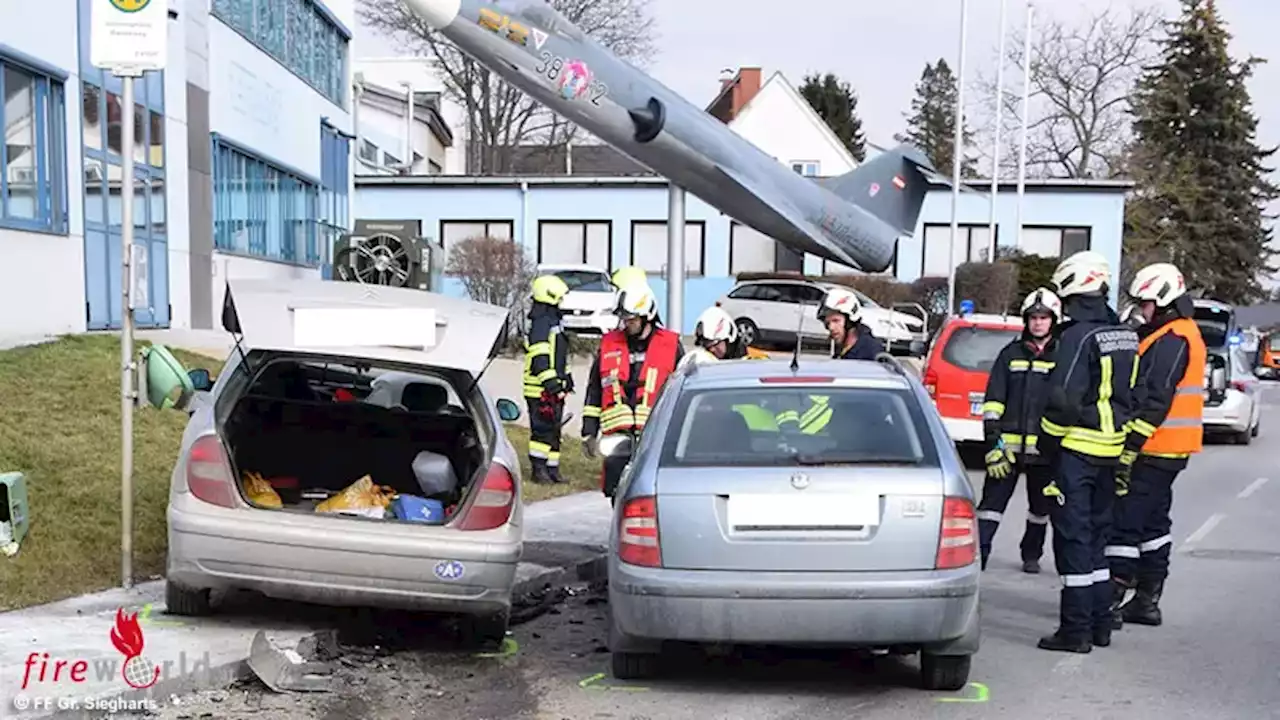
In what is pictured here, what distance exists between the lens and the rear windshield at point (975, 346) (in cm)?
1381

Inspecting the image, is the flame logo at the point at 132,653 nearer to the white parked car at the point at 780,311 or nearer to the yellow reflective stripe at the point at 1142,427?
the yellow reflective stripe at the point at 1142,427

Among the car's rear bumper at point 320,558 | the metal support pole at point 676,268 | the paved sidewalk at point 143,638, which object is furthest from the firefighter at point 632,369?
the metal support pole at point 676,268

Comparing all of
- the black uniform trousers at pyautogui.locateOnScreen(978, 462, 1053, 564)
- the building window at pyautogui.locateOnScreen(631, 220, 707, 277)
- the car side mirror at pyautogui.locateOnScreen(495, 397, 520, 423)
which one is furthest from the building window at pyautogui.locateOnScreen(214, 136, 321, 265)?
the black uniform trousers at pyautogui.locateOnScreen(978, 462, 1053, 564)

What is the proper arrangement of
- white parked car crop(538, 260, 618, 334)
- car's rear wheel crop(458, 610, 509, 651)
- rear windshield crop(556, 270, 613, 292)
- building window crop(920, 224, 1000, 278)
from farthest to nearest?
building window crop(920, 224, 1000, 278) < rear windshield crop(556, 270, 613, 292) < white parked car crop(538, 260, 618, 334) < car's rear wheel crop(458, 610, 509, 651)

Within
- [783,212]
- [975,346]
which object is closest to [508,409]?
[975,346]

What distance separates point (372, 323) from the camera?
6102mm

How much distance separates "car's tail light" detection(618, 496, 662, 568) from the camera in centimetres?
544

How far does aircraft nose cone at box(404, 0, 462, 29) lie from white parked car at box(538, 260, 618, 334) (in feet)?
27.5

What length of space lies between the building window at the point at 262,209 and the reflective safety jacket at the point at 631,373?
13.8 meters

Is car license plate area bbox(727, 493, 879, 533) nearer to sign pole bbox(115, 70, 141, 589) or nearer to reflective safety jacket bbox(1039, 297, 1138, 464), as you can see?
reflective safety jacket bbox(1039, 297, 1138, 464)

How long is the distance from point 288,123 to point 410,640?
20.0 m

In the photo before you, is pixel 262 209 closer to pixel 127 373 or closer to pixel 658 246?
pixel 658 246

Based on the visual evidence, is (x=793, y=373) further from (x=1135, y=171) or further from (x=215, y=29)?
(x=1135, y=171)

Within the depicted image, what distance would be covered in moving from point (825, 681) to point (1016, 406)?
265 centimetres
